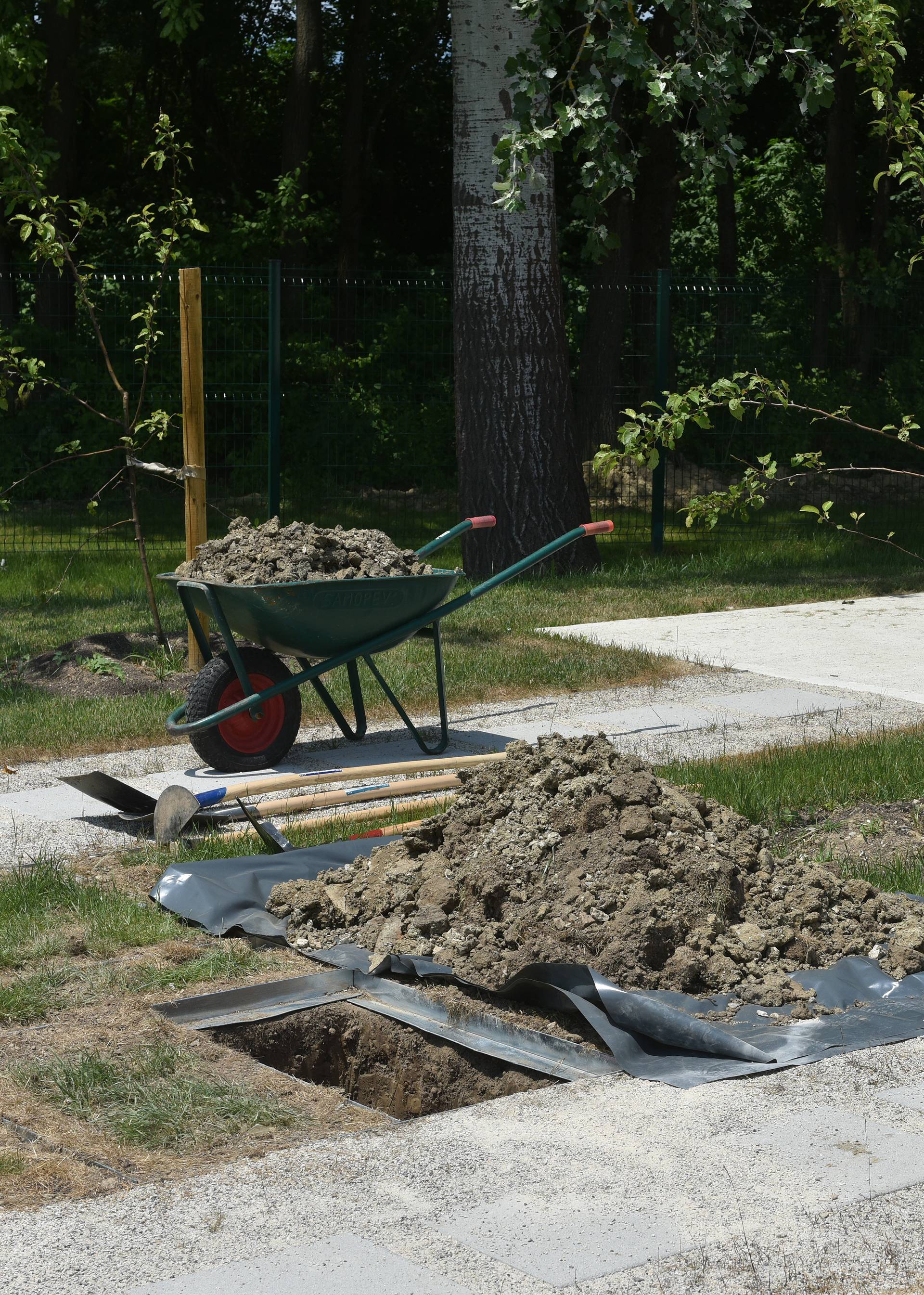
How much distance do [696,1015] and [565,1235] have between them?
1143mm

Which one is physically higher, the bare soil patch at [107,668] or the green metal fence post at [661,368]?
the green metal fence post at [661,368]

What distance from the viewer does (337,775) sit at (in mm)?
5770

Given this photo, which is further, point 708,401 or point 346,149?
point 346,149

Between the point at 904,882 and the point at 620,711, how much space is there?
2887mm

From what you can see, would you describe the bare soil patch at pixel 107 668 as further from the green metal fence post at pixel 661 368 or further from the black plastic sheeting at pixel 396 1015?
Result: the green metal fence post at pixel 661 368

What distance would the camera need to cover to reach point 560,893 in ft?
13.4

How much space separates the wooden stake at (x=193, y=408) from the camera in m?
7.55

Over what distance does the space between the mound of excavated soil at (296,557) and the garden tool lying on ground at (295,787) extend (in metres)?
0.76

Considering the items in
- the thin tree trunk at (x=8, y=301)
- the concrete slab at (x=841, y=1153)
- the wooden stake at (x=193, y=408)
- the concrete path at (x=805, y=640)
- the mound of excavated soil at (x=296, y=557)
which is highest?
the thin tree trunk at (x=8, y=301)

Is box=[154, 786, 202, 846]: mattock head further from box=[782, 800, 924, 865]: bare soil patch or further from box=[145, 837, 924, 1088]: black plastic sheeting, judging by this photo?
box=[782, 800, 924, 865]: bare soil patch

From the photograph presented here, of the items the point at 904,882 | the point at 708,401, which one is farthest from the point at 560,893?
the point at 708,401

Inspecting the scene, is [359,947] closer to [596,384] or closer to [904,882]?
[904,882]

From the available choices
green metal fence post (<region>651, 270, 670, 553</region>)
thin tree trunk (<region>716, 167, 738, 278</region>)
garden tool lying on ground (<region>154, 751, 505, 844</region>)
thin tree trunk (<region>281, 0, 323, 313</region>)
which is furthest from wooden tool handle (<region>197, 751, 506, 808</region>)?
thin tree trunk (<region>716, 167, 738, 278</region>)

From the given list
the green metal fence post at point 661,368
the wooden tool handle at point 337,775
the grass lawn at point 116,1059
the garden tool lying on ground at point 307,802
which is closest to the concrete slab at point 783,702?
the wooden tool handle at point 337,775
